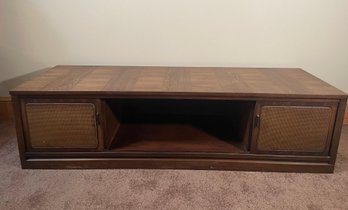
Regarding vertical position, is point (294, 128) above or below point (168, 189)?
above

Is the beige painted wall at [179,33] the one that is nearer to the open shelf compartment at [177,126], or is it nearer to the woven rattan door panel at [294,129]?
the open shelf compartment at [177,126]

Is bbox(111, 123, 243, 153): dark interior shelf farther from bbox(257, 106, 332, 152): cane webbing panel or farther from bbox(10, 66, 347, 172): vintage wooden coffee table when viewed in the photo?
bbox(257, 106, 332, 152): cane webbing panel

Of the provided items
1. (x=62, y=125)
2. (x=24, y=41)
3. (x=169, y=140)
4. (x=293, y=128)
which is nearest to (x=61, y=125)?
(x=62, y=125)

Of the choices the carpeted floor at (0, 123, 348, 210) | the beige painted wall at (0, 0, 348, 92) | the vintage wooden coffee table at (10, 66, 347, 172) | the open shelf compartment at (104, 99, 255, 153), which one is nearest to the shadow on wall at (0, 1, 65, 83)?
the beige painted wall at (0, 0, 348, 92)

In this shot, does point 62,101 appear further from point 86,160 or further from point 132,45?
point 132,45

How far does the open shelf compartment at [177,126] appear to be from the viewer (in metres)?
1.47

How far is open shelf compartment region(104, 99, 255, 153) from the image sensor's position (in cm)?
147

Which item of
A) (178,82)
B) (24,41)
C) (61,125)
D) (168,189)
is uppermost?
(24,41)

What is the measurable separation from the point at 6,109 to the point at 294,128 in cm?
186

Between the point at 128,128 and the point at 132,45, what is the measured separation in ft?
1.74

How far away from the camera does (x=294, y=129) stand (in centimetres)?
137

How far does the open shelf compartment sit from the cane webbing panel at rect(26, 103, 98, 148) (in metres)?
0.09

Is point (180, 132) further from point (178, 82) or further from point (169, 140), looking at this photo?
point (178, 82)

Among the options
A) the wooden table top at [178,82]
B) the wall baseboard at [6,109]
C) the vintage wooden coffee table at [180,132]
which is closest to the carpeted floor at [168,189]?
the vintage wooden coffee table at [180,132]
